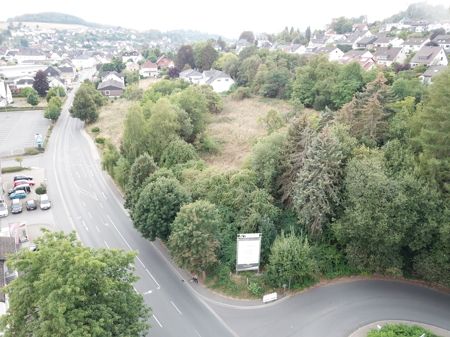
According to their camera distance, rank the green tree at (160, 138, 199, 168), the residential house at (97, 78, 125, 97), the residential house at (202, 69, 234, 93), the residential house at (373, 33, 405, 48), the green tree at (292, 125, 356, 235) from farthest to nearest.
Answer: the residential house at (373, 33, 405, 48) → the residential house at (97, 78, 125, 97) → the residential house at (202, 69, 234, 93) → the green tree at (160, 138, 199, 168) → the green tree at (292, 125, 356, 235)

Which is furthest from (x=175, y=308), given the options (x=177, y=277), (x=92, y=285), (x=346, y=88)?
(x=346, y=88)

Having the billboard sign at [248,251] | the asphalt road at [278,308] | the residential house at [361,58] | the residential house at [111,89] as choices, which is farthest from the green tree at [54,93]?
the billboard sign at [248,251]

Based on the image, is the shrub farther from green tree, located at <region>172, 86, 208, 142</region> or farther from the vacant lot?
green tree, located at <region>172, 86, 208, 142</region>

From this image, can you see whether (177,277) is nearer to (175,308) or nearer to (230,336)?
(175,308)

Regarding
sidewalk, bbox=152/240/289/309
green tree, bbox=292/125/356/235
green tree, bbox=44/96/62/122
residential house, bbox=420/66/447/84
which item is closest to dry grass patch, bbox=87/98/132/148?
green tree, bbox=44/96/62/122

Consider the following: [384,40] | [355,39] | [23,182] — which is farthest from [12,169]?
[355,39]

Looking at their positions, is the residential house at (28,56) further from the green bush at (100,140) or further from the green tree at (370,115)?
the green tree at (370,115)

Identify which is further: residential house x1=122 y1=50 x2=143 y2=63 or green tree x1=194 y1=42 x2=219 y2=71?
residential house x1=122 y1=50 x2=143 y2=63
